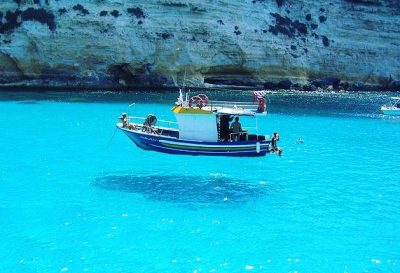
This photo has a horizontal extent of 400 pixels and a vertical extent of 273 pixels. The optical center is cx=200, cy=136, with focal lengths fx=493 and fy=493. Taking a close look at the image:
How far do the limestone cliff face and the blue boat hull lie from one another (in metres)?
41.2

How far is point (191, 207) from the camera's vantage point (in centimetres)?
1892

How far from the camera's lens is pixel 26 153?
89.0 feet

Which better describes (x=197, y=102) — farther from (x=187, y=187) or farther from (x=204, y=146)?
(x=187, y=187)

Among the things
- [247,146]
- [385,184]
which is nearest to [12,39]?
[247,146]

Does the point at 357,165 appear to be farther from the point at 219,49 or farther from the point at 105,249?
the point at 219,49

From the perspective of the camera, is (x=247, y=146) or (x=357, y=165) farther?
(x=357, y=165)

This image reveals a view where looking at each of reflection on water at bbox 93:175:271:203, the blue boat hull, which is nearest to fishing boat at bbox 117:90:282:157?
the blue boat hull

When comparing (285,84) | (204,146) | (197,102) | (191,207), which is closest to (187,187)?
(204,146)

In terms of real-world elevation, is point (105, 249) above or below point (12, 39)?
below

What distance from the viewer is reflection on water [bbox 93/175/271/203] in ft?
66.5

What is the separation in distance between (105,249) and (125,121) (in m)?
10.1

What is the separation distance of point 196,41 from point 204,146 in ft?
149

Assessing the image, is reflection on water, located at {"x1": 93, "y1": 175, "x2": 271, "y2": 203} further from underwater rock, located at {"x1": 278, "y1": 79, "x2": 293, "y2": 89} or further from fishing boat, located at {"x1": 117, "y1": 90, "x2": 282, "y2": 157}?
underwater rock, located at {"x1": 278, "y1": 79, "x2": 293, "y2": 89}

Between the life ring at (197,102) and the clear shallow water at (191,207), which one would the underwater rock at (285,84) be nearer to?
the clear shallow water at (191,207)
